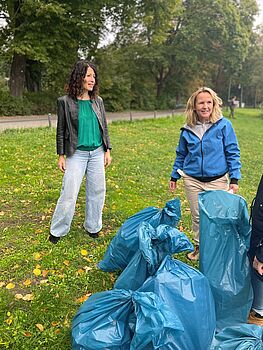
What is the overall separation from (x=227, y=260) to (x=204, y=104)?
1377mm

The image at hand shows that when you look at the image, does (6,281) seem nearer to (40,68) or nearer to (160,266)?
(160,266)

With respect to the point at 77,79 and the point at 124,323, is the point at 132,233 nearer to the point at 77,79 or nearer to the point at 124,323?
the point at 124,323

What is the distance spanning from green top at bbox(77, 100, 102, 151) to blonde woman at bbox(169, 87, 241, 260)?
888 millimetres

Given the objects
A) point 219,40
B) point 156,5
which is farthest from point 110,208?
point 219,40

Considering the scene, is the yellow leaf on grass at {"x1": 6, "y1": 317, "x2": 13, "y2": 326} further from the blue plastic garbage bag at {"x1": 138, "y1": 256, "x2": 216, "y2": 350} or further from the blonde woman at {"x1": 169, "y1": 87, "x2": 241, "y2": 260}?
the blonde woman at {"x1": 169, "y1": 87, "x2": 241, "y2": 260}

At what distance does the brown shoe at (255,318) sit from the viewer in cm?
280

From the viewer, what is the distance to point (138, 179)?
23.1 feet

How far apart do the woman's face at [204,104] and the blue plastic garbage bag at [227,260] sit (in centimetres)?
99

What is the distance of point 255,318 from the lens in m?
2.83

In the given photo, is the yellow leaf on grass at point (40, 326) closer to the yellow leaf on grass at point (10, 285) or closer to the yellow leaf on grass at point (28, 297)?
the yellow leaf on grass at point (28, 297)

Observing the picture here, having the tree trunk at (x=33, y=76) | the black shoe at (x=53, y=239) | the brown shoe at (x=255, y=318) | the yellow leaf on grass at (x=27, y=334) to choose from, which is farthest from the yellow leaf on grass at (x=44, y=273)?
the tree trunk at (x=33, y=76)

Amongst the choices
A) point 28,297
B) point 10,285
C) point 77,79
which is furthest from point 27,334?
point 77,79

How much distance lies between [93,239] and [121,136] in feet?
28.3

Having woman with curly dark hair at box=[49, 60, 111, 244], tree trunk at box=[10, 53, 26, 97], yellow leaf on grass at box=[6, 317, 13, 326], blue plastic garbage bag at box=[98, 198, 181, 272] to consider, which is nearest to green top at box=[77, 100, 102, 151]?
woman with curly dark hair at box=[49, 60, 111, 244]
